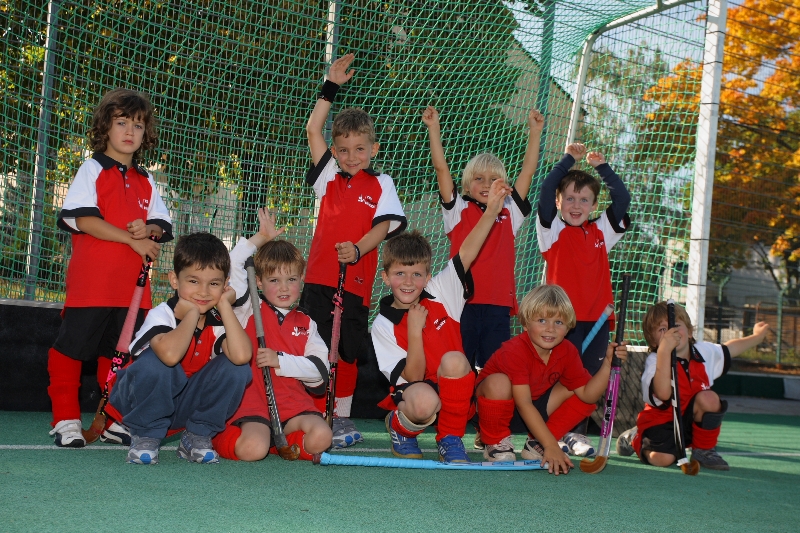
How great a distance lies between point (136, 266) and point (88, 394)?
1.14m

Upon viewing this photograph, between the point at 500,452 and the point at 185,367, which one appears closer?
the point at 185,367

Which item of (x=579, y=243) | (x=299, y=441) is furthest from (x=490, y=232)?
(x=299, y=441)

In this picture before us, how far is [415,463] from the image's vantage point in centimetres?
316

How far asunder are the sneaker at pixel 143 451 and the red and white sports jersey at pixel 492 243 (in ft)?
5.92

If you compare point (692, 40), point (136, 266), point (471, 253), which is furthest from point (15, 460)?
point (692, 40)

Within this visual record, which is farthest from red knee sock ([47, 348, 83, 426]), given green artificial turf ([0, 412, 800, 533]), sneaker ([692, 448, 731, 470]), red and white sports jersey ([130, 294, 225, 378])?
sneaker ([692, 448, 731, 470])

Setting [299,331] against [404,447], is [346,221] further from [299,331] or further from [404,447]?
[404,447]

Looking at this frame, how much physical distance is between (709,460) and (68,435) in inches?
112

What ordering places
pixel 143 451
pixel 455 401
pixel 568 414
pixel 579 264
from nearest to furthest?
pixel 143 451, pixel 455 401, pixel 568 414, pixel 579 264

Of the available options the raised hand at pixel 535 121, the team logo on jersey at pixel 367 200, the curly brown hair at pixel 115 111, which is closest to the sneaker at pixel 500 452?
the team logo on jersey at pixel 367 200

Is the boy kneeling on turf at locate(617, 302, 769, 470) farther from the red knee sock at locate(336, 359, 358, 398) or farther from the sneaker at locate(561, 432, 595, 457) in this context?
the red knee sock at locate(336, 359, 358, 398)

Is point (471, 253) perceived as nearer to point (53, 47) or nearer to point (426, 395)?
point (426, 395)

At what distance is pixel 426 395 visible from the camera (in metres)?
3.35

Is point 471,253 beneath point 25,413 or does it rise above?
above
